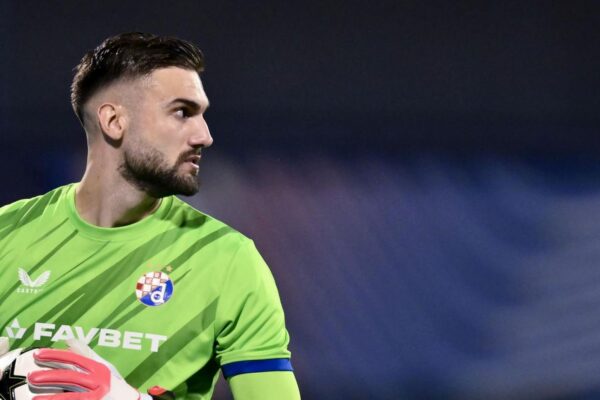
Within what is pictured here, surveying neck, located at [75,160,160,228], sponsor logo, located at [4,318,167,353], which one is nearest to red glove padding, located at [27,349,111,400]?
sponsor logo, located at [4,318,167,353]

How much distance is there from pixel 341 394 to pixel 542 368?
2.04 feet

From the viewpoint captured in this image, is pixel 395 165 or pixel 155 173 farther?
pixel 395 165

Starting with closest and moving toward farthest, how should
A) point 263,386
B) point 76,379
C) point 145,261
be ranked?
point 76,379
point 263,386
point 145,261

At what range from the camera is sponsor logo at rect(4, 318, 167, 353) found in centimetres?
150

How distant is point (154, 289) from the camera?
1.53 m

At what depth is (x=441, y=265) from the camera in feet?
9.56

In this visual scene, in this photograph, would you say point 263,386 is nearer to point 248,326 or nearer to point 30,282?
point 248,326

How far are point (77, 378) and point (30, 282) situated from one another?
269 millimetres

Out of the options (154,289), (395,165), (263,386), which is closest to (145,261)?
(154,289)

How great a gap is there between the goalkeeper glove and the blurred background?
60.1 inches

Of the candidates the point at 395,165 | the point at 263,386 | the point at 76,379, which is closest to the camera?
the point at 76,379

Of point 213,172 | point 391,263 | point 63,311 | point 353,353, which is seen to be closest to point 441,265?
point 391,263

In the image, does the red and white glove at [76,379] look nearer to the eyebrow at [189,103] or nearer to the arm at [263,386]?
the arm at [263,386]

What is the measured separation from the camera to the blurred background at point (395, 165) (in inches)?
114
